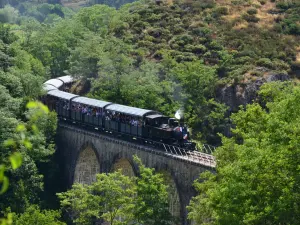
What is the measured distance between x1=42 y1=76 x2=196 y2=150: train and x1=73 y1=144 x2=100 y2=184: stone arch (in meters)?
2.59

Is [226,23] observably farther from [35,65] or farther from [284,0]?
[35,65]

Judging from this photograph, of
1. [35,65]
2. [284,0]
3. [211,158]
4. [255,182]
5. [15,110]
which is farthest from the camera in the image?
[284,0]

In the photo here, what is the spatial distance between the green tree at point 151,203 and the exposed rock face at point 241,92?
25168mm

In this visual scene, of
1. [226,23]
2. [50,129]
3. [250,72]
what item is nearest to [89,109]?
[50,129]

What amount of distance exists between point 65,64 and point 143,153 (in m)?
47.6

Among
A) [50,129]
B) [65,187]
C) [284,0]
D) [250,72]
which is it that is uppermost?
[284,0]

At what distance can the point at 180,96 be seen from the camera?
69.6m

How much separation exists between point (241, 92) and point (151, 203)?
2767cm

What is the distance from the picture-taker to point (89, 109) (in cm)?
6450

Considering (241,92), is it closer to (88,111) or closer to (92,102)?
(92,102)

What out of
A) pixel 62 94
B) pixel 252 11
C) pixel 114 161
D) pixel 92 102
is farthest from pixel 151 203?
pixel 252 11

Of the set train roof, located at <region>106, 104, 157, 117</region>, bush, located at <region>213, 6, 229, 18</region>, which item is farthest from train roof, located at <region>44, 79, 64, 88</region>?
train roof, located at <region>106, 104, 157, 117</region>

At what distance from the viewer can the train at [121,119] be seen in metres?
53.4

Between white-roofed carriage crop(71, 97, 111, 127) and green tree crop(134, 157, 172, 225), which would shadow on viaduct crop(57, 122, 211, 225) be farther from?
green tree crop(134, 157, 172, 225)
